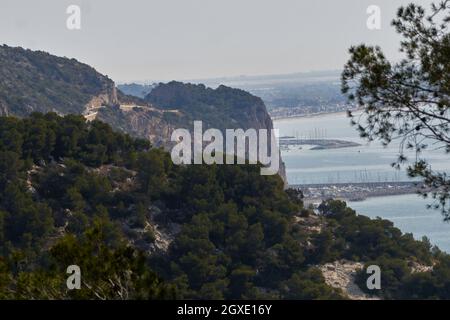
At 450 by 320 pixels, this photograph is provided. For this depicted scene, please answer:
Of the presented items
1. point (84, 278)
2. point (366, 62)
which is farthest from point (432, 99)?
point (84, 278)

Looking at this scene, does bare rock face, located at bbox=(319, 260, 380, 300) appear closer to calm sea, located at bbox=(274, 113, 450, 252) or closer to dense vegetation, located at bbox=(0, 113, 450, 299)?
dense vegetation, located at bbox=(0, 113, 450, 299)

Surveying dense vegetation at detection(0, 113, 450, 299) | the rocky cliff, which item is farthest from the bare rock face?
the rocky cliff

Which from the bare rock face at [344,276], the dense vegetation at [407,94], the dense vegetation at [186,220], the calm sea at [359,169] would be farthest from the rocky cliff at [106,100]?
the dense vegetation at [407,94]

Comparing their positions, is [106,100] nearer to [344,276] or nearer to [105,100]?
[105,100]

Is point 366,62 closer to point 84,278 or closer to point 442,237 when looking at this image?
point 84,278
